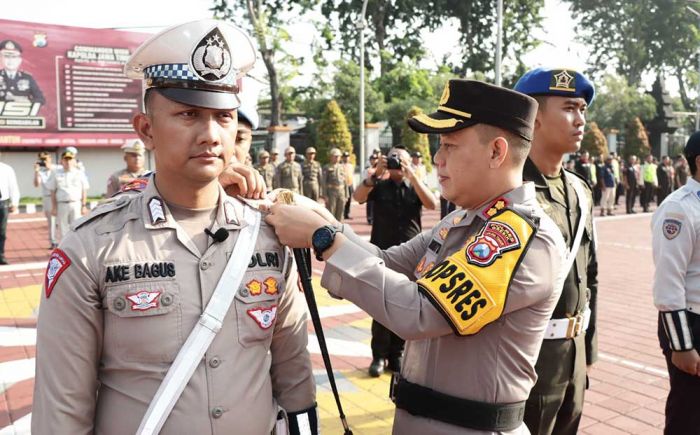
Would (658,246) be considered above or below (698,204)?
below

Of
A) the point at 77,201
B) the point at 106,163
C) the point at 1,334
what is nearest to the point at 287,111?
the point at 106,163

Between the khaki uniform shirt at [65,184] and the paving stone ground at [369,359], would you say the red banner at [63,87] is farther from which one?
the paving stone ground at [369,359]

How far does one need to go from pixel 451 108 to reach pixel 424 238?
0.61m

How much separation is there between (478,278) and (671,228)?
5.32 feet

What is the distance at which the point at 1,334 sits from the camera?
5289 mm

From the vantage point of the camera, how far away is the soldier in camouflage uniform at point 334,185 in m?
13.7

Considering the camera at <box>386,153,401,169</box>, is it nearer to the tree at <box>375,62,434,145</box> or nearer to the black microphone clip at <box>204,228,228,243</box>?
the black microphone clip at <box>204,228,228,243</box>

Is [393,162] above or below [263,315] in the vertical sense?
above

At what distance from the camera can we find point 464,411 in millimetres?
1733

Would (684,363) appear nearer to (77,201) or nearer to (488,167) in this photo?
(488,167)

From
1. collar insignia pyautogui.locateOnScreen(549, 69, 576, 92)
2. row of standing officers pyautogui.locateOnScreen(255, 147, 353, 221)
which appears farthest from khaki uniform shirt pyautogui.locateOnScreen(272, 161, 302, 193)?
collar insignia pyautogui.locateOnScreen(549, 69, 576, 92)

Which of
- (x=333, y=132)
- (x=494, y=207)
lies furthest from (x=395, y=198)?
(x=333, y=132)

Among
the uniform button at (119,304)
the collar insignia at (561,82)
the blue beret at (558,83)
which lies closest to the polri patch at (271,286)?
the uniform button at (119,304)

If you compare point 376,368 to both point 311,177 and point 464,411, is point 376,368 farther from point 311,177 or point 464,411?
point 311,177
